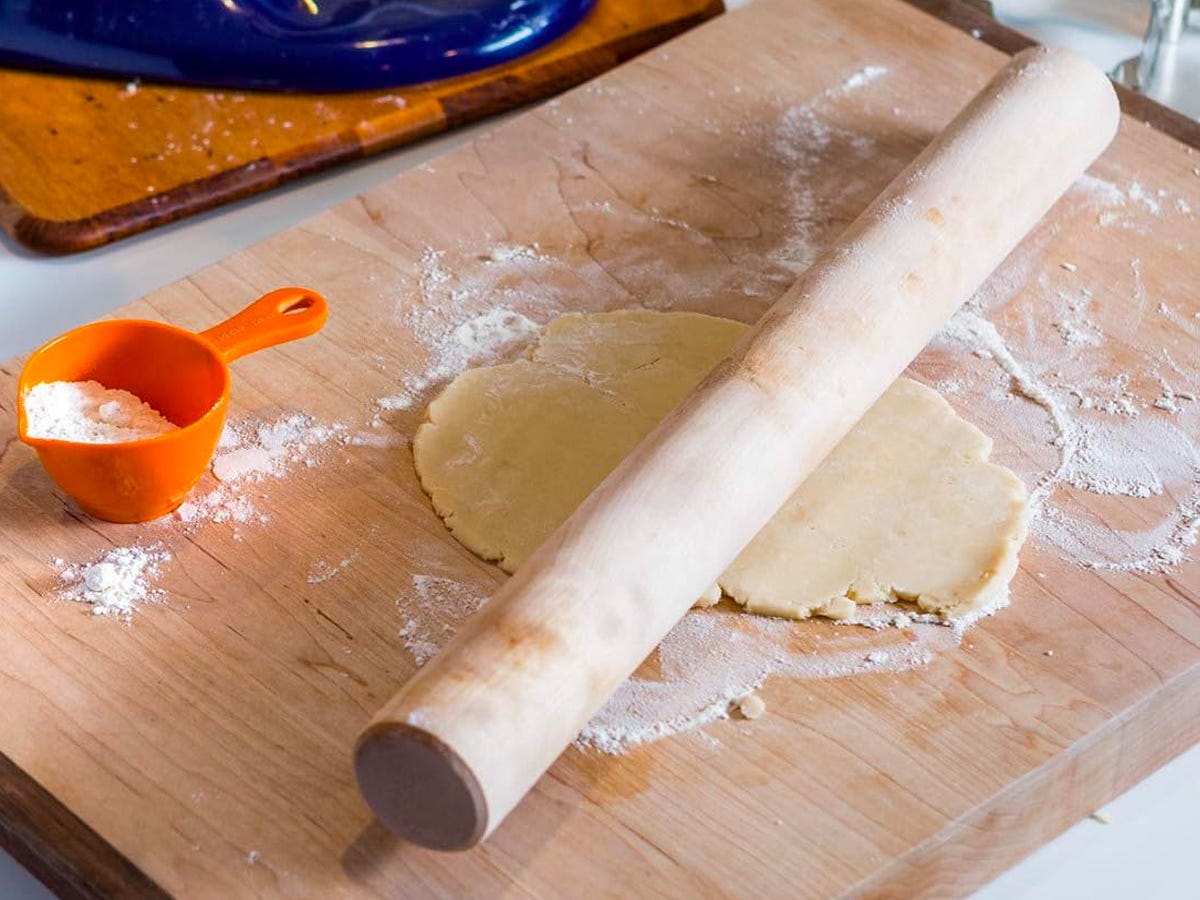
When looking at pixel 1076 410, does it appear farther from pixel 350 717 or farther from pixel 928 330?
pixel 350 717

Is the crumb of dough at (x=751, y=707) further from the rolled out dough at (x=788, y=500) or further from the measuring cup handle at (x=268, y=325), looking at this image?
the measuring cup handle at (x=268, y=325)

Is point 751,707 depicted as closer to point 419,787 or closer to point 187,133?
point 419,787

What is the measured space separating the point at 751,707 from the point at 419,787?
0.30 m

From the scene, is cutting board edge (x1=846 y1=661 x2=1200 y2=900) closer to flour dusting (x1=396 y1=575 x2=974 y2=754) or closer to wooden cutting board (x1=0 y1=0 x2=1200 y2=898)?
A: wooden cutting board (x1=0 y1=0 x2=1200 y2=898)

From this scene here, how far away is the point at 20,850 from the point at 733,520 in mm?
578

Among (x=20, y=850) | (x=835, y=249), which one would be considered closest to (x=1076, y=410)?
(x=835, y=249)

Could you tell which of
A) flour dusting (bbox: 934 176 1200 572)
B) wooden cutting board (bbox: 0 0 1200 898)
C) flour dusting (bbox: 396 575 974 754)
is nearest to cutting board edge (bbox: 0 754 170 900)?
wooden cutting board (bbox: 0 0 1200 898)

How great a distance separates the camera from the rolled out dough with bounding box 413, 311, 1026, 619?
1.31 metres

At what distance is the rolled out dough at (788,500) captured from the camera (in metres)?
1.31

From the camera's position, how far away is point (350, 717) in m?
1.21

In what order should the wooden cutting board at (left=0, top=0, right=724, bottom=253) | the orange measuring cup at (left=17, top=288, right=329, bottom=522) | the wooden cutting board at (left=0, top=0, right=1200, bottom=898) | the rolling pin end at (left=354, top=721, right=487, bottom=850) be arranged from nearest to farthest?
the rolling pin end at (left=354, top=721, right=487, bottom=850), the wooden cutting board at (left=0, top=0, right=1200, bottom=898), the orange measuring cup at (left=17, top=288, right=329, bottom=522), the wooden cutting board at (left=0, top=0, right=724, bottom=253)

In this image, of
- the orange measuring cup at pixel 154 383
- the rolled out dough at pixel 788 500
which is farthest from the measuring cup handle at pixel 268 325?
the rolled out dough at pixel 788 500

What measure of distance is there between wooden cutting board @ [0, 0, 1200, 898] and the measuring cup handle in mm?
95

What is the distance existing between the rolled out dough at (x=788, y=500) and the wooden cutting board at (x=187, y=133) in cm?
54
